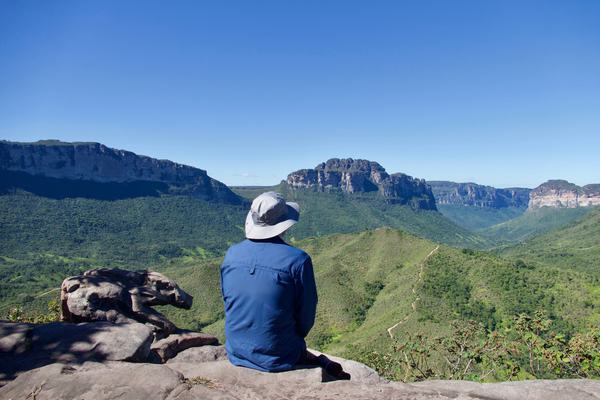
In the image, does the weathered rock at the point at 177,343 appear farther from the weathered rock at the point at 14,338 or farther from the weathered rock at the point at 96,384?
the weathered rock at the point at 96,384

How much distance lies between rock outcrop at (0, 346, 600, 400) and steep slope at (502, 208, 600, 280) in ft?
Result: 176

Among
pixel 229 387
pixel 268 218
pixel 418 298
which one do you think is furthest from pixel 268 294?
pixel 418 298

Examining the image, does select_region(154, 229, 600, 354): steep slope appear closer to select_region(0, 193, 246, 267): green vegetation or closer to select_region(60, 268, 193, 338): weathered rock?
select_region(60, 268, 193, 338): weathered rock

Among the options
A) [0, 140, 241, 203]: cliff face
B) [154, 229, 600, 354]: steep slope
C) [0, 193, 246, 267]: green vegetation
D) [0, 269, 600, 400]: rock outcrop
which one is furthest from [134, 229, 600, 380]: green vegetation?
[0, 140, 241, 203]: cliff face

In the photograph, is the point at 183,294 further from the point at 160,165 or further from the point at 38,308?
the point at 160,165

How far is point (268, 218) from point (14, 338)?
382cm

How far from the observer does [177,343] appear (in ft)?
24.3

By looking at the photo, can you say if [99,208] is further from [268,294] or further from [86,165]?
[268,294]

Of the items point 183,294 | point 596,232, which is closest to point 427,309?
point 183,294

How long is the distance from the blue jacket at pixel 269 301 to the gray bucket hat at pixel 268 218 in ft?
0.34

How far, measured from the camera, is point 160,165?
637 ft

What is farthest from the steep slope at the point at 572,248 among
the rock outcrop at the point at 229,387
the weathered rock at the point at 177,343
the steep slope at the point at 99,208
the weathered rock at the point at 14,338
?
the steep slope at the point at 99,208

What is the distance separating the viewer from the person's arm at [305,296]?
Result: 13.5 ft

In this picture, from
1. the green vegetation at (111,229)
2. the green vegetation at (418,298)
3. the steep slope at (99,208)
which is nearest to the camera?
the green vegetation at (418,298)
